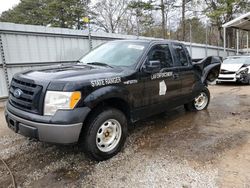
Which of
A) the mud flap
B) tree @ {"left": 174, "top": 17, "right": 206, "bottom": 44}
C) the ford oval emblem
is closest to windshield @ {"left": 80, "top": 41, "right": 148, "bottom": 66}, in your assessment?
the ford oval emblem

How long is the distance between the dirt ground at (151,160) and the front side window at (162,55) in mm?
1364

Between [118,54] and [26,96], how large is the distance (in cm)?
183

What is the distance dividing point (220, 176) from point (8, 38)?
24.3 feet

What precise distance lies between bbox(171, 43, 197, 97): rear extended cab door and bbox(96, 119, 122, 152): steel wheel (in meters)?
2.04

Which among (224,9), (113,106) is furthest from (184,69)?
(224,9)

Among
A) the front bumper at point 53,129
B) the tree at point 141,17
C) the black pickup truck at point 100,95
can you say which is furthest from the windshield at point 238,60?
the tree at point 141,17

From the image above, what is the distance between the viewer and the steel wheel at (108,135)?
3.39m

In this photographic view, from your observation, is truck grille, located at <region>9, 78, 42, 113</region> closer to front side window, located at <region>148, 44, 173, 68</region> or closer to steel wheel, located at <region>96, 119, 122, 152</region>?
steel wheel, located at <region>96, 119, 122, 152</region>

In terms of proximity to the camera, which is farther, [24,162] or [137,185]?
[24,162]

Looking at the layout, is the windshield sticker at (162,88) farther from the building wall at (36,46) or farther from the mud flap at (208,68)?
the building wall at (36,46)

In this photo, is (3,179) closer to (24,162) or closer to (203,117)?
(24,162)

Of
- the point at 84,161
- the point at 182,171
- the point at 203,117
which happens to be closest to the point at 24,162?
the point at 84,161

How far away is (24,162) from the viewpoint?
3.44 meters

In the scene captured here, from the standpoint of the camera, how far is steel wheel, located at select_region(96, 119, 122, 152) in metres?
3.39
